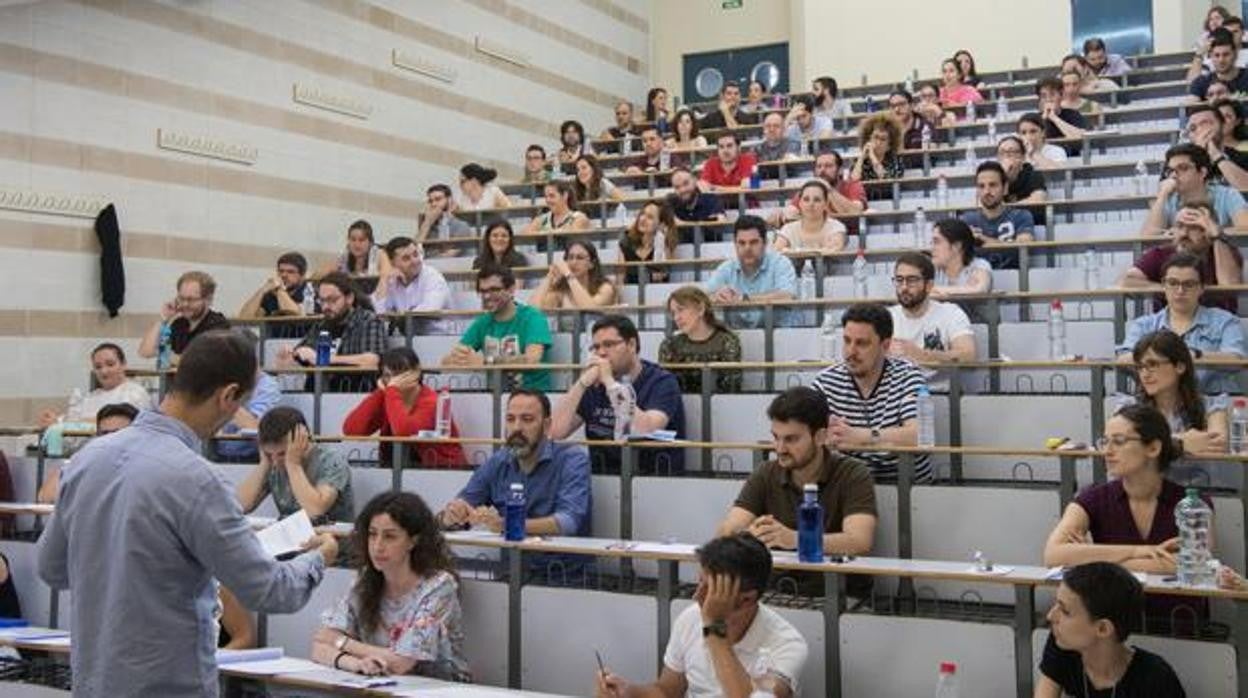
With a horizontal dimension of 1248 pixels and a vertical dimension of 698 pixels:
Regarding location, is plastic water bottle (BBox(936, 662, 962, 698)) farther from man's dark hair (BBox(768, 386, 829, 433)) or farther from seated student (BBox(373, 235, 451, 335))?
seated student (BBox(373, 235, 451, 335))

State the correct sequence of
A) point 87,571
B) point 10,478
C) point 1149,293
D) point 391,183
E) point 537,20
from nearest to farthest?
1. point 87,571
2. point 1149,293
3. point 10,478
4. point 391,183
5. point 537,20

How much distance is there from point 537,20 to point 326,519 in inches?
374

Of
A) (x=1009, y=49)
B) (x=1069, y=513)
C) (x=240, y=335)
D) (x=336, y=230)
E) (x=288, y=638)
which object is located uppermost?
(x=1009, y=49)

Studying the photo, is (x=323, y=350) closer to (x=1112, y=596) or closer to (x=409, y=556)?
(x=409, y=556)

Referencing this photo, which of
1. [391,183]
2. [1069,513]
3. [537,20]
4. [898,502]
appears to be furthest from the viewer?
[537,20]

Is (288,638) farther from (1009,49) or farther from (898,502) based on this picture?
(1009,49)

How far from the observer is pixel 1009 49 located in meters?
13.2

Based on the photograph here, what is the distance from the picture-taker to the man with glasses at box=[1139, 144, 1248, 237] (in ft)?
19.5

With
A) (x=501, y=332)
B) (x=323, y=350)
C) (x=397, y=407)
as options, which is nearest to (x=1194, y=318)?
(x=501, y=332)

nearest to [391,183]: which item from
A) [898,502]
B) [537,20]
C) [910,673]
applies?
[537,20]

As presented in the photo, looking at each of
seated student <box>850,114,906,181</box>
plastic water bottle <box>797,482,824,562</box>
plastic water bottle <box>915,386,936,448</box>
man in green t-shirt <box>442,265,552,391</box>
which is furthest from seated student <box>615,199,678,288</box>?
plastic water bottle <box>797,482,824,562</box>

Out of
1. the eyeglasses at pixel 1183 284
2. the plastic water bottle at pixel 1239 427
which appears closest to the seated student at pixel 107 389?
the eyeglasses at pixel 1183 284

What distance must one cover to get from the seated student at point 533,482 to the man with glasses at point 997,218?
314 cm

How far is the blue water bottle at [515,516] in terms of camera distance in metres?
3.59
